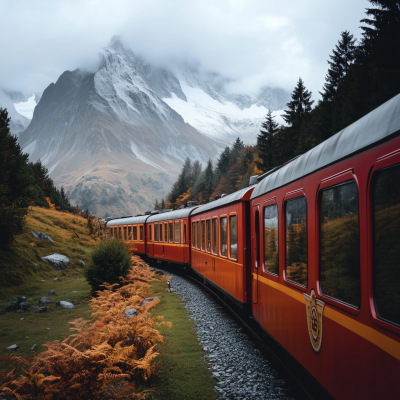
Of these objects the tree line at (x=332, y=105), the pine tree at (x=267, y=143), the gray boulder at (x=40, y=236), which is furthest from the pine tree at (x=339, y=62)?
the gray boulder at (x=40, y=236)

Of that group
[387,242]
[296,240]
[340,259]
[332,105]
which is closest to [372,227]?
[387,242]

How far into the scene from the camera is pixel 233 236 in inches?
365

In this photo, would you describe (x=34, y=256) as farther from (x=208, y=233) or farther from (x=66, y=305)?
(x=208, y=233)

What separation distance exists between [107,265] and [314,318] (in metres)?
10.3

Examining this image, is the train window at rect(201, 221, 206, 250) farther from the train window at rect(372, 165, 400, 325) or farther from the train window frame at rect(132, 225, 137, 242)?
the train window frame at rect(132, 225, 137, 242)

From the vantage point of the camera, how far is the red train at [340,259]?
2750 millimetres

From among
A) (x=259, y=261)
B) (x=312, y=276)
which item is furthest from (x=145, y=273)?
(x=312, y=276)

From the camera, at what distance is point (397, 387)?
8.41 feet

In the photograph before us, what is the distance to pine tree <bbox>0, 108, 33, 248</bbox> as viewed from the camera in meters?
16.9

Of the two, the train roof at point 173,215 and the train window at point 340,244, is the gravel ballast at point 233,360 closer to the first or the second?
the train window at point 340,244

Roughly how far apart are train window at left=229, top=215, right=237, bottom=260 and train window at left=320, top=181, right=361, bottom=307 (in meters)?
4.97

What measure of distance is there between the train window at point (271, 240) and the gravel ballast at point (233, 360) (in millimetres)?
→ 1538

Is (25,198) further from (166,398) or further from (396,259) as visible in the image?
(396,259)

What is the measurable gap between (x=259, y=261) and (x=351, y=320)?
387 cm
